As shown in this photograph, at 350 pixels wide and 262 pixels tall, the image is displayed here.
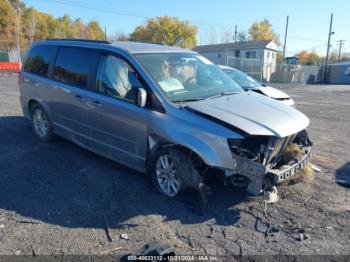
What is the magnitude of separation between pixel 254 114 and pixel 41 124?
170 inches

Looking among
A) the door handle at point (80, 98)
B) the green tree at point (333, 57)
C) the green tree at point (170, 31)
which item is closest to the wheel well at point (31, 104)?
the door handle at point (80, 98)

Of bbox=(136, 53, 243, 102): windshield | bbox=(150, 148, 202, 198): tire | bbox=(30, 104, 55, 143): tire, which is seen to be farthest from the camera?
bbox=(30, 104, 55, 143): tire

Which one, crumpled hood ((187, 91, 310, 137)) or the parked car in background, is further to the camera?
the parked car in background

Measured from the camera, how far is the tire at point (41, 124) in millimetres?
6274

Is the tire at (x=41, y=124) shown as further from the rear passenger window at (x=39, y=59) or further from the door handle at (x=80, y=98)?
the door handle at (x=80, y=98)

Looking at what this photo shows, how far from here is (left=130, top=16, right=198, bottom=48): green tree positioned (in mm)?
67000

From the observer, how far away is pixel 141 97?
4227 millimetres

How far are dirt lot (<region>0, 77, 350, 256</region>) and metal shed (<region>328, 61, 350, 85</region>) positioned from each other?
4589cm

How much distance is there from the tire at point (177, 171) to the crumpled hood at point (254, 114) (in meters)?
0.63

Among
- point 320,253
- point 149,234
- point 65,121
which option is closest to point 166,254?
point 149,234

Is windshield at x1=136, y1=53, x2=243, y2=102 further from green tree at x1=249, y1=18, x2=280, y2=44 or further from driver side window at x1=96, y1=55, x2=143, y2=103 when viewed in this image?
green tree at x1=249, y1=18, x2=280, y2=44

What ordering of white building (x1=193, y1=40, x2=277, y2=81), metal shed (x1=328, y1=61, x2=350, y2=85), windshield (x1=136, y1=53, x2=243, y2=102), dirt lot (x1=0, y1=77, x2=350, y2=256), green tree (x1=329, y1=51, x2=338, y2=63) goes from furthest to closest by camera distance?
green tree (x1=329, y1=51, x2=338, y2=63) → white building (x1=193, y1=40, x2=277, y2=81) → metal shed (x1=328, y1=61, x2=350, y2=85) → windshield (x1=136, y1=53, x2=243, y2=102) → dirt lot (x1=0, y1=77, x2=350, y2=256)

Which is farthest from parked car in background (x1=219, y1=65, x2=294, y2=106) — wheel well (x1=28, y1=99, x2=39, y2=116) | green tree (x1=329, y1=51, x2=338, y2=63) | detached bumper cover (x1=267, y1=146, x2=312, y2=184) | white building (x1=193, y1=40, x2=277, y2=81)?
green tree (x1=329, y1=51, x2=338, y2=63)

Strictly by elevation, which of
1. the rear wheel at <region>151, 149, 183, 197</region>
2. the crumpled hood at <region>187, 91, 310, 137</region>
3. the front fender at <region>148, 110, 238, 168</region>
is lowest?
the rear wheel at <region>151, 149, 183, 197</region>
